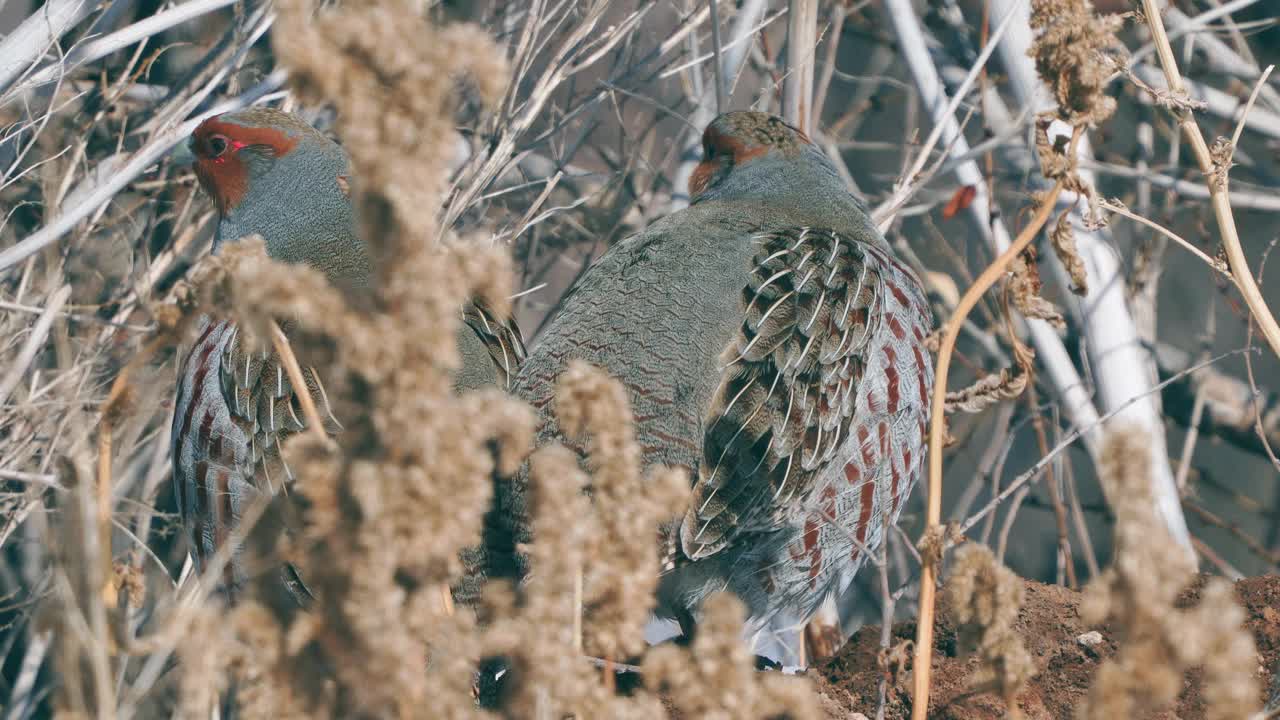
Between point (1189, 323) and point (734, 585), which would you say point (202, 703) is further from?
point (1189, 323)

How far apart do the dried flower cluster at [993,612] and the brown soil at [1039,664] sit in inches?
36.6

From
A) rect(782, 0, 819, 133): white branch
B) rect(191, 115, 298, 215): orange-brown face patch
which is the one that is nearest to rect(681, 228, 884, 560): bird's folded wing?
rect(782, 0, 819, 133): white branch

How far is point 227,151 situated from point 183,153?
0.84 ft

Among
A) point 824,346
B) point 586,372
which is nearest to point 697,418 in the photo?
point 824,346

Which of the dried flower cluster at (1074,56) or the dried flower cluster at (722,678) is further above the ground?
the dried flower cluster at (1074,56)

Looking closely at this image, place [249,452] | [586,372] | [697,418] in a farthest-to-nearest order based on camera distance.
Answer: [249,452], [697,418], [586,372]

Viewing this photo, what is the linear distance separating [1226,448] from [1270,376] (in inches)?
14.1

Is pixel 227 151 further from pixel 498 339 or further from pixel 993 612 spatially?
pixel 993 612

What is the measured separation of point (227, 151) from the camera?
3328 mm

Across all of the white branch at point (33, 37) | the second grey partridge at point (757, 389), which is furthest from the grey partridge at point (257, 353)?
the white branch at point (33, 37)

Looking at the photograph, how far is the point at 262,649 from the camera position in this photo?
1219 millimetres

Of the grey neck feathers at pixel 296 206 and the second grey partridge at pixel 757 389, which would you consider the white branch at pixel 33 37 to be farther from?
the second grey partridge at pixel 757 389

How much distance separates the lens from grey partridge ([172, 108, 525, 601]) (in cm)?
280

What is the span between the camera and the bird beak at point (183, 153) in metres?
3.44
